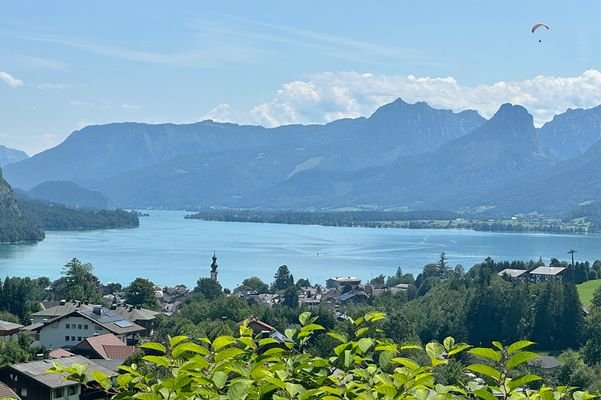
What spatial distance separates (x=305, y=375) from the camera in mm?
2807

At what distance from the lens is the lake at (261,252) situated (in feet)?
210

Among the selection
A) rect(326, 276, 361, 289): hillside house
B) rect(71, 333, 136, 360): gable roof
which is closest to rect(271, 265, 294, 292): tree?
→ rect(326, 276, 361, 289): hillside house

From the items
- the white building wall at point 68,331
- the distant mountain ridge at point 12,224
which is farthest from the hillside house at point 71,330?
the distant mountain ridge at point 12,224

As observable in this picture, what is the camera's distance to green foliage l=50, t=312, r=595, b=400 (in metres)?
2.48

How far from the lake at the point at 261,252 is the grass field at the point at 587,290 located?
Result: 21.3 meters

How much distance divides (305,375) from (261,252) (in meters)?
79.9

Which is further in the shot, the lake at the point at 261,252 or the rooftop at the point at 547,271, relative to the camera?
the lake at the point at 261,252

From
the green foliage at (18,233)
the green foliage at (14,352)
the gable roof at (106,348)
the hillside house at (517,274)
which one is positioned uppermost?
the green foliage at (18,233)

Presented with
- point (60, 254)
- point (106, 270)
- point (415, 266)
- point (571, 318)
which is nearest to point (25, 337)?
point (571, 318)

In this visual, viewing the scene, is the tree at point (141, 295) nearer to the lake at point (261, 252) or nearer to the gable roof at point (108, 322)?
the gable roof at point (108, 322)

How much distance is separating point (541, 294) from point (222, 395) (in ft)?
105

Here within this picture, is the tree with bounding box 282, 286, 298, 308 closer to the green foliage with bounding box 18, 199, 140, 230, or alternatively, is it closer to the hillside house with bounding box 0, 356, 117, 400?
the hillside house with bounding box 0, 356, 117, 400

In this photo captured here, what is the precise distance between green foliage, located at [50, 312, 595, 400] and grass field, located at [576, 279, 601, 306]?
35.8 metres

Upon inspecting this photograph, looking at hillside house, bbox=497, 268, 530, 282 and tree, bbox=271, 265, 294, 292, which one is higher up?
hillside house, bbox=497, 268, 530, 282
